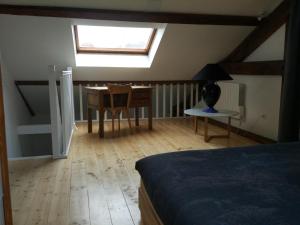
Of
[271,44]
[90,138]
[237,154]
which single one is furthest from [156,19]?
[237,154]

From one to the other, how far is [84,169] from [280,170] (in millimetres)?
2010

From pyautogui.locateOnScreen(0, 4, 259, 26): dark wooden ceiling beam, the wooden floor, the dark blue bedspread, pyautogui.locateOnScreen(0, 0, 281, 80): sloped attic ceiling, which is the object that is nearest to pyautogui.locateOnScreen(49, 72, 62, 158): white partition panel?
the wooden floor

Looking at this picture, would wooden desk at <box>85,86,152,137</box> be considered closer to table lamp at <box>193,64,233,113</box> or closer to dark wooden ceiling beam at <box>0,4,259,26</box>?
table lamp at <box>193,64,233,113</box>

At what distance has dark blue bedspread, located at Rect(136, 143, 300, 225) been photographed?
113cm

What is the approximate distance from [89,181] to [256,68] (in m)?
2.87

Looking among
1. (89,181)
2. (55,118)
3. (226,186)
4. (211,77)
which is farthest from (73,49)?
(226,186)

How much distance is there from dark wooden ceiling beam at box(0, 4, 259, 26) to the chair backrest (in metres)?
0.98

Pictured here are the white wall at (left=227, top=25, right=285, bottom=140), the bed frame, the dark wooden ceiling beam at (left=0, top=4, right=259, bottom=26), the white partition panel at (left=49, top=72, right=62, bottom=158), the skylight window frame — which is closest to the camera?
the bed frame

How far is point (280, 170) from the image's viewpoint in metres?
1.61

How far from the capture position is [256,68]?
13.4 feet

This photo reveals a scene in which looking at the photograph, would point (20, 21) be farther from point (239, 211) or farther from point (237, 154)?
point (239, 211)

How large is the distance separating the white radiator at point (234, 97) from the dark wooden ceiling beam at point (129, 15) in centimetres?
100

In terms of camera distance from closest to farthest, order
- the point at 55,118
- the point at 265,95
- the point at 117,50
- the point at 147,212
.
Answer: the point at 147,212 < the point at 55,118 < the point at 265,95 < the point at 117,50

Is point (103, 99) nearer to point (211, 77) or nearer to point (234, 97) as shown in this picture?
point (211, 77)
